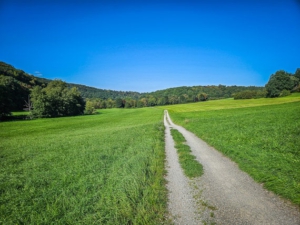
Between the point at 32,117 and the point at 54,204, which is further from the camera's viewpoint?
the point at 32,117

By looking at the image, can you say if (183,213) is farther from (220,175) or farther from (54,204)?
(54,204)

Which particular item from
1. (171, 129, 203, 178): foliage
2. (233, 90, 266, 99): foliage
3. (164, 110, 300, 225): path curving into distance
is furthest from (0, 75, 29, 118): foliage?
(233, 90, 266, 99): foliage

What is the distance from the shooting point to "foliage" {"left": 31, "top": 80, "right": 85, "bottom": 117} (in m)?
59.2

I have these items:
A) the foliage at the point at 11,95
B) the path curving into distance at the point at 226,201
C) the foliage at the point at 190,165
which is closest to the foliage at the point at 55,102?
the foliage at the point at 11,95

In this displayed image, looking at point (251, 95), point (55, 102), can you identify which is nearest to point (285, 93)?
point (251, 95)

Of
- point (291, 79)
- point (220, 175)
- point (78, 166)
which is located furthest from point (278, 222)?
point (291, 79)

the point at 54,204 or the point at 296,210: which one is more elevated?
the point at 296,210

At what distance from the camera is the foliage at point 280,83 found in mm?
75406

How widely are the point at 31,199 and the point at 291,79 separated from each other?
350 feet

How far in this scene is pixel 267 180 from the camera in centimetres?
651

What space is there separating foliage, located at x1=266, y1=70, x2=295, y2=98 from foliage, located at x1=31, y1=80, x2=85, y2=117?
99137 millimetres

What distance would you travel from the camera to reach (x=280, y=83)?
75.8 m

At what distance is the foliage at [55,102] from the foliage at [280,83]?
99137 millimetres

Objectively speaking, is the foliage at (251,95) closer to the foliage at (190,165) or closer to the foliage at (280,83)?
the foliage at (280,83)
